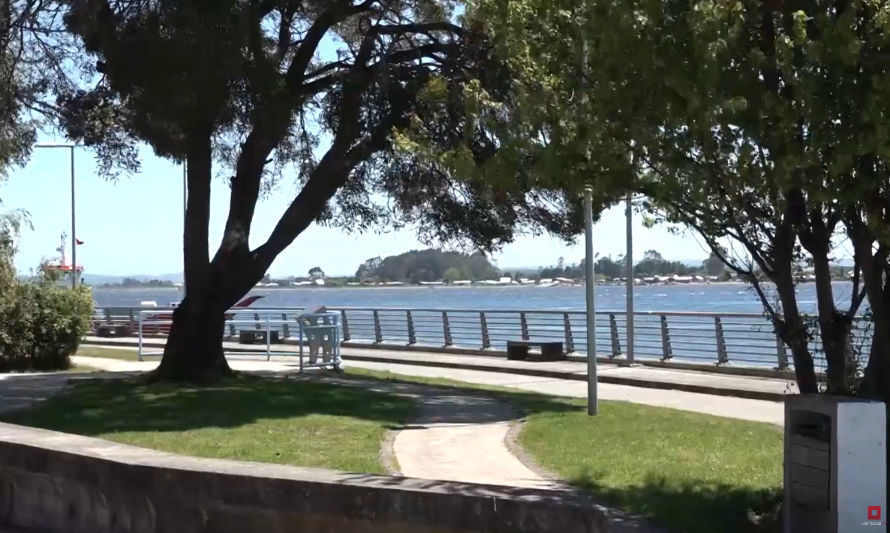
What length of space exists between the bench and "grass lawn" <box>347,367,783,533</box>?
1151 cm

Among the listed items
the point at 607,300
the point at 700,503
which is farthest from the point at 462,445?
the point at 607,300

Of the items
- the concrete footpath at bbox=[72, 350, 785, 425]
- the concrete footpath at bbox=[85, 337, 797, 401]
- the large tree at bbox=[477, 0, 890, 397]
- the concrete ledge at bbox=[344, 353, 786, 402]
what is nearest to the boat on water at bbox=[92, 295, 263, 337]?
the concrete footpath at bbox=[85, 337, 797, 401]

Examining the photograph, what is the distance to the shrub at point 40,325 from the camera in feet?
76.6

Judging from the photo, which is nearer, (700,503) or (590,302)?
(700,503)

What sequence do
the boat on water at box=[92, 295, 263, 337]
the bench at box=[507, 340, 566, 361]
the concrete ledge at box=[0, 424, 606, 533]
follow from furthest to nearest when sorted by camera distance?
the boat on water at box=[92, 295, 263, 337]
the bench at box=[507, 340, 566, 361]
the concrete ledge at box=[0, 424, 606, 533]

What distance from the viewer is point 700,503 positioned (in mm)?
9414

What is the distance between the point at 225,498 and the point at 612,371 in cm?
1850

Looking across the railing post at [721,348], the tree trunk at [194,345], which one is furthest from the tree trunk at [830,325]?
the railing post at [721,348]

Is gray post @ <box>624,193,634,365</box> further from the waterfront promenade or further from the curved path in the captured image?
the curved path

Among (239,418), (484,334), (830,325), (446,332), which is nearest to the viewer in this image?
(830,325)

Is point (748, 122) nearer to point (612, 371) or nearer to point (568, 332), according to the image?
point (612, 371)

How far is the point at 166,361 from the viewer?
19.0 m

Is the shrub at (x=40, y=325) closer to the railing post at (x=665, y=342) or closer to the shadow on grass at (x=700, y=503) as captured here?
the railing post at (x=665, y=342)

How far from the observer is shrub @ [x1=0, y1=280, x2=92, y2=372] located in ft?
76.6
